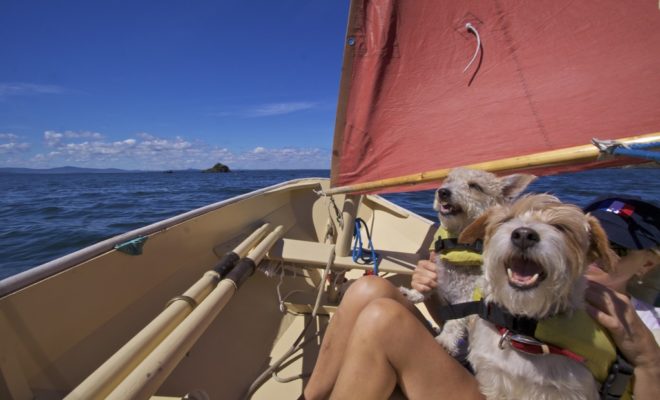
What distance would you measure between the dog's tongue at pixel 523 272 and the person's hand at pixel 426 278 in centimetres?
97

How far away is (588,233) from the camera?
3.49ft

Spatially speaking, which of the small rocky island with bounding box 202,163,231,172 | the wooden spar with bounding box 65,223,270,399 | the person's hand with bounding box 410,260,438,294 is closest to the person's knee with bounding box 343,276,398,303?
the person's hand with bounding box 410,260,438,294

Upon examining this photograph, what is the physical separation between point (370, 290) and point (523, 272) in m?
0.79

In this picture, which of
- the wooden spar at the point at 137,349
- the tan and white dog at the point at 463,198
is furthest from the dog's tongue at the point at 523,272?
the wooden spar at the point at 137,349

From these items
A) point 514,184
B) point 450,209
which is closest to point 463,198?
point 450,209

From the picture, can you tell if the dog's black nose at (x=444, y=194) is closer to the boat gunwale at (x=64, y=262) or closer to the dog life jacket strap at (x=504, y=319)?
the dog life jacket strap at (x=504, y=319)

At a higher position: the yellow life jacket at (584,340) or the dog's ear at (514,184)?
the dog's ear at (514,184)

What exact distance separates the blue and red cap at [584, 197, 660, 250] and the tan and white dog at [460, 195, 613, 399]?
1.45ft

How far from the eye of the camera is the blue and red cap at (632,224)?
137 centimetres

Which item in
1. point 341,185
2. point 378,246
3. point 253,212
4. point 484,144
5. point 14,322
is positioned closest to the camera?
point 14,322

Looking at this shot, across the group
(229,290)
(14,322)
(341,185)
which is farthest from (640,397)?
(14,322)

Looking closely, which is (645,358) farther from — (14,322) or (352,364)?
(14,322)

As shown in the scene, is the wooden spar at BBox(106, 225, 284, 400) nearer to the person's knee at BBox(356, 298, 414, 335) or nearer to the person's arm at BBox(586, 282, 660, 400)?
the person's knee at BBox(356, 298, 414, 335)

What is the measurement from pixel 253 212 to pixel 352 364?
2.23 m
